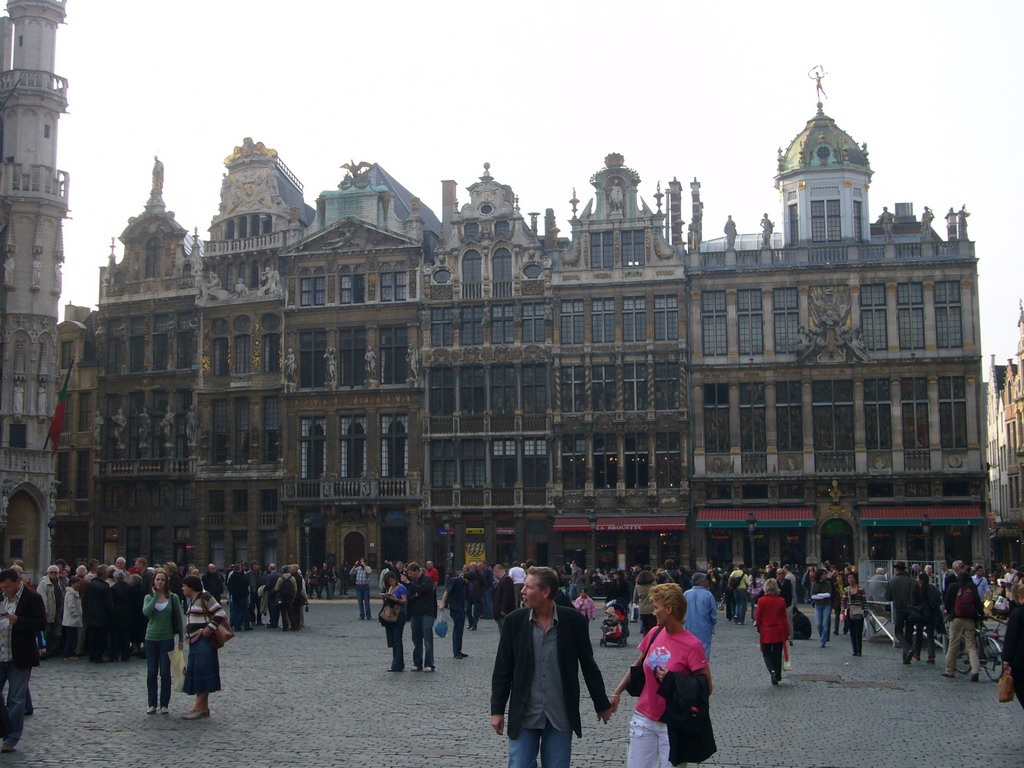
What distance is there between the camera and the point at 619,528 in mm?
50312

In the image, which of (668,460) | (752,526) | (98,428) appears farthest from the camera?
(98,428)

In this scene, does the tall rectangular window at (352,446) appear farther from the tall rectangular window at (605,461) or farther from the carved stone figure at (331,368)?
the tall rectangular window at (605,461)

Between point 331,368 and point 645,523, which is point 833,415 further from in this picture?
point 331,368

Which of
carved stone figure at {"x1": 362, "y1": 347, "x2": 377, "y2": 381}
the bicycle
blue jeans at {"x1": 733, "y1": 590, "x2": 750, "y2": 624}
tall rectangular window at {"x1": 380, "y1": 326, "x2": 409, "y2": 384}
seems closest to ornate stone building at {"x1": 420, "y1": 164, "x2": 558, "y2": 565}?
tall rectangular window at {"x1": 380, "y1": 326, "x2": 409, "y2": 384}

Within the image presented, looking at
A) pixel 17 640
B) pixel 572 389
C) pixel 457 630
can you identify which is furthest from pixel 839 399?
pixel 17 640

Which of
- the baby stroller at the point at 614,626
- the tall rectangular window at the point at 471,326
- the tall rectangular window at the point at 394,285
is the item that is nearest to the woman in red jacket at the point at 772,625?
the baby stroller at the point at 614,626

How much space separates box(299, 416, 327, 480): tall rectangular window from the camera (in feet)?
180

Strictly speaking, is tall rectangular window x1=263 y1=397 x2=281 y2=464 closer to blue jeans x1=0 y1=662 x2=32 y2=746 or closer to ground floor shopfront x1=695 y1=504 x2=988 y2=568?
ground floor shopfront x1=695 y1=504 x2=988 y2=568

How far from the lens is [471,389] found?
53219 millimetres

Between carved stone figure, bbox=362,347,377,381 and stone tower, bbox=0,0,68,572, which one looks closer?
stone tower, bbox=0,0,68,572

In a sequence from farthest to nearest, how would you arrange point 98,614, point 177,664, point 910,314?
1. point 910,314
2. point 98,614
3. point 177,664

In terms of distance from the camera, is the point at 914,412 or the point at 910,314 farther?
the point at 910,314

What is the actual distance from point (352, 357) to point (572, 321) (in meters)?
10.1

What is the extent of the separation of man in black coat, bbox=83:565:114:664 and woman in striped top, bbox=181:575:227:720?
7.25 m
